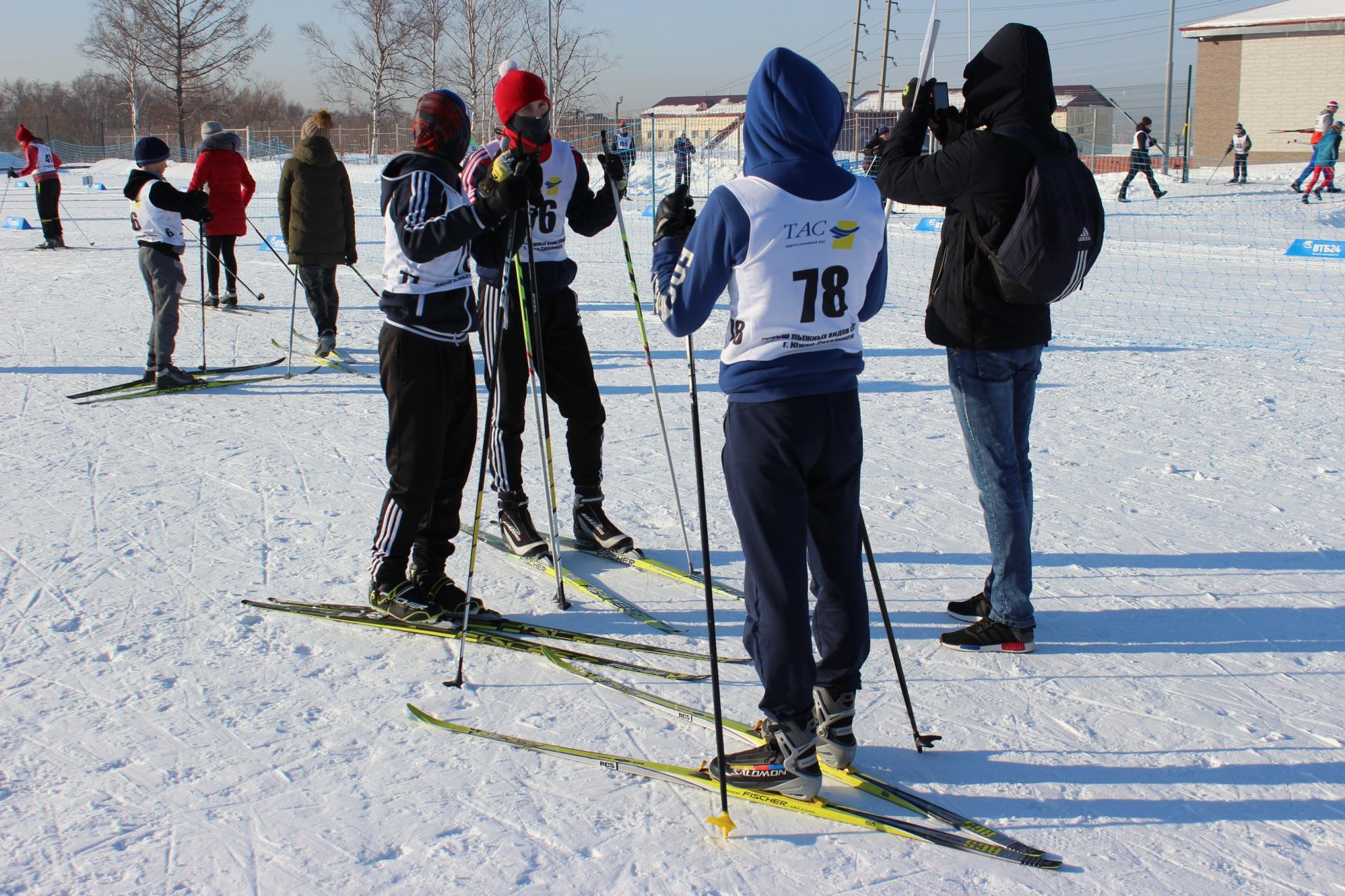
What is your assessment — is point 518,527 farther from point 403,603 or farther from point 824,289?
point 824,289

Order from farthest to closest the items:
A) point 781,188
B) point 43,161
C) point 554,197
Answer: point 43,161 → point 554,197 → point 781,188

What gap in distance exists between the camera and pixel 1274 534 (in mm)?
4520

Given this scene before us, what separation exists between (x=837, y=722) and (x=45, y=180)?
53.6 ft

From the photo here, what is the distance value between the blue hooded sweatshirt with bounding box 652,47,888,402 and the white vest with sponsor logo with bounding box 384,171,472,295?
1.25m

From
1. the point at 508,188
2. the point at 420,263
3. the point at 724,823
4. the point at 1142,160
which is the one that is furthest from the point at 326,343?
the point at 1142,160

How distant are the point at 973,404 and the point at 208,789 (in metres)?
2.69

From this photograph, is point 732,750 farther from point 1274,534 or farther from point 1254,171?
point 1254,171

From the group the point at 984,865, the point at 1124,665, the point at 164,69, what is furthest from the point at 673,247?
the point at 164,69

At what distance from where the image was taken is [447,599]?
385 centimetres

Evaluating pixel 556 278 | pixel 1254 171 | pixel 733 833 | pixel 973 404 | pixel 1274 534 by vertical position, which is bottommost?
pixel 733 833

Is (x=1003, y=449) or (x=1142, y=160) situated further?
(x=1142, y=160)

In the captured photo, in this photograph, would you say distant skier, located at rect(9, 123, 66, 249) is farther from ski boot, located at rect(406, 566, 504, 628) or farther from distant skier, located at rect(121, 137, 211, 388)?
ski boot, located at rect(406, 566, 504, 628)

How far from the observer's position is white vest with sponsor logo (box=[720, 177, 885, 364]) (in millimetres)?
2424

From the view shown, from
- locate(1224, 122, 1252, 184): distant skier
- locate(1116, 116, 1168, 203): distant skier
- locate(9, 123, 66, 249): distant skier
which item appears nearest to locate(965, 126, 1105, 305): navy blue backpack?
locate(9, 123, 66, 249): distant skier
